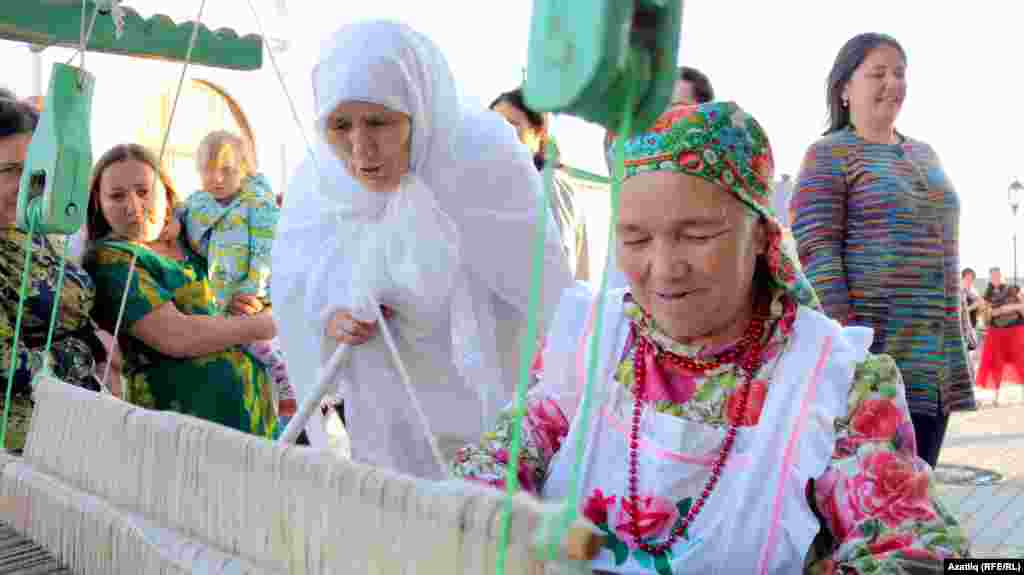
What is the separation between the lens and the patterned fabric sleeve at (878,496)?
105cm

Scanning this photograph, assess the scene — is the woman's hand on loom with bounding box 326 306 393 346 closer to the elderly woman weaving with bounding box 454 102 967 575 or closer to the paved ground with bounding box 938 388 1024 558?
the elderly woman weaving with bounding box 454 102 967 575

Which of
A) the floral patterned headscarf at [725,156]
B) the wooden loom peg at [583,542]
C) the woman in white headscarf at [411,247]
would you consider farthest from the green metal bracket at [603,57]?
the woman in white headscarf at [411,247]

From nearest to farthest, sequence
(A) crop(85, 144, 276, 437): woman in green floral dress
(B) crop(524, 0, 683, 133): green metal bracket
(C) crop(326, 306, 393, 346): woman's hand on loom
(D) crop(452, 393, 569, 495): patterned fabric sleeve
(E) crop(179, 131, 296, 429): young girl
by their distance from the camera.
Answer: (B) crop(524, 0, 683, 133): green metal bracket → (D) crop(452, 393, 569, 495): patterned fabric sleeve → (C) crop(326, 306, 393, 346): woman's hand on loom → (A) crop(85, 144, 276, 437): woman in green floral dress → (E) crop(179, 131, 296, 429): young girl

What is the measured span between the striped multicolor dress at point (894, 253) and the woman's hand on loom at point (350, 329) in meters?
1.09

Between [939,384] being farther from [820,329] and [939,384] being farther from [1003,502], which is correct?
[1003,502]

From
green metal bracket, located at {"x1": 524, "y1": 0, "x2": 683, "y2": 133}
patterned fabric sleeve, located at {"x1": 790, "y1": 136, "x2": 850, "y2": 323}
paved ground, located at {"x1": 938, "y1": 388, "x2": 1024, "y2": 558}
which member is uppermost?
green metal bracket, located at {"x1": 524, "y1": 0, "x2": 683, "y2": 133}

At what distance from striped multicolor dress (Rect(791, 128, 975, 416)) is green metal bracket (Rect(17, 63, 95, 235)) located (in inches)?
62.9

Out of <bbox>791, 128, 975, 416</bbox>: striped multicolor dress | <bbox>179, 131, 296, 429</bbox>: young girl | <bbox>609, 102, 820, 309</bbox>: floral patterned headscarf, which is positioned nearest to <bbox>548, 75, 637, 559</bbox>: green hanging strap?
<bbox>609, 102, 820, 309</bbox>: floral patterned headscarf

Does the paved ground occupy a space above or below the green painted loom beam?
below

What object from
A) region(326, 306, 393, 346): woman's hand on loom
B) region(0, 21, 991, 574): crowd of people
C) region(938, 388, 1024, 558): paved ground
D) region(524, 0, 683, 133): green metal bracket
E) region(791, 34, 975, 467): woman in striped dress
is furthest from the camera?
region(938, 388, 1024, 558): paved ground

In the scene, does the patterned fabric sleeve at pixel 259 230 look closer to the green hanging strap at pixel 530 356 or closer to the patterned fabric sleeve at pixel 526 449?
the patterned fabric sleeve at pixel 526 449

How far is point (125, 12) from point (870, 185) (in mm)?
1637

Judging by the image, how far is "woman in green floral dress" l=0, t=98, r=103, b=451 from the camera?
1834mm

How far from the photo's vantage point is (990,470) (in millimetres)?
5344
